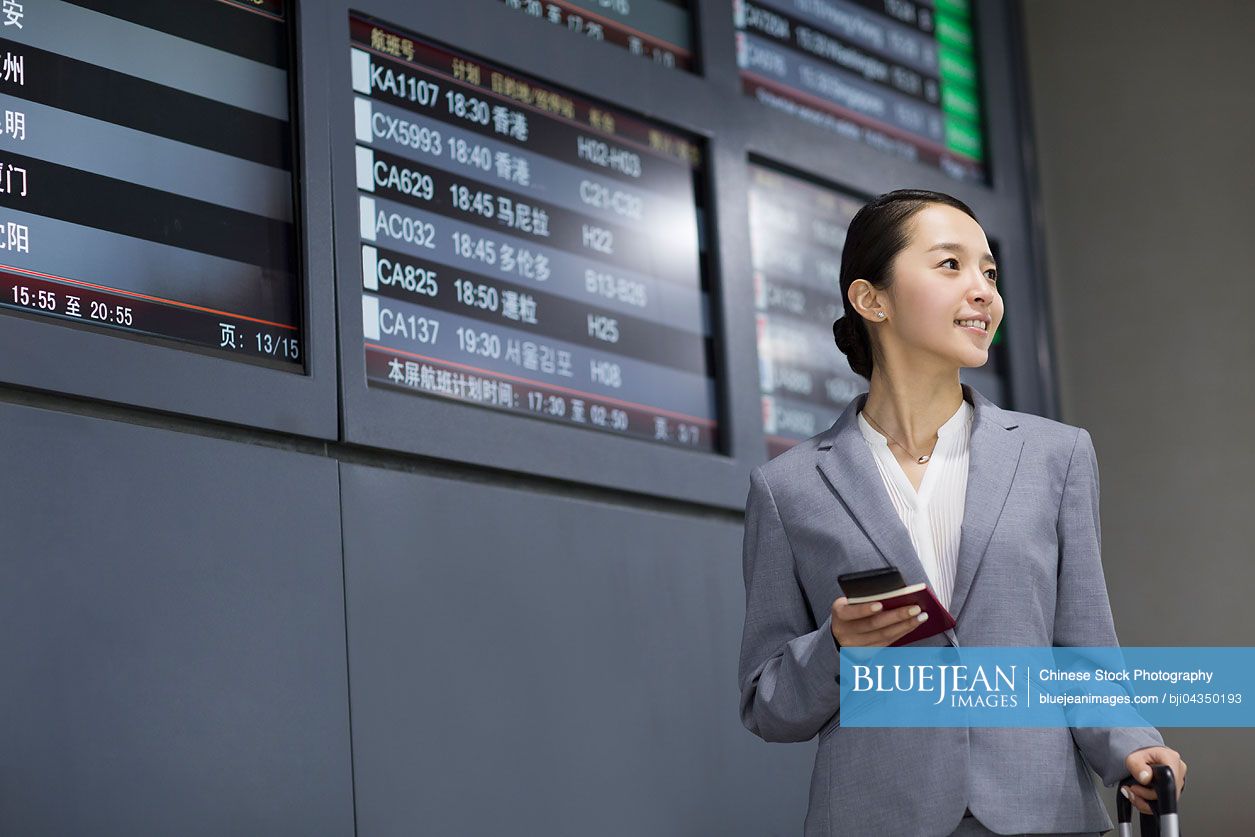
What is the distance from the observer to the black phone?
1.75m

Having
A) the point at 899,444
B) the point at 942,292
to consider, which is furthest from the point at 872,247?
the point at 899,444

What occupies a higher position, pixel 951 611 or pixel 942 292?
pixel 942 292

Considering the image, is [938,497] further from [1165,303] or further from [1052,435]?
[1165,303]

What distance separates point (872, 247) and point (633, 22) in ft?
4.62

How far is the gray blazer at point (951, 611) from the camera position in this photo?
1937mm

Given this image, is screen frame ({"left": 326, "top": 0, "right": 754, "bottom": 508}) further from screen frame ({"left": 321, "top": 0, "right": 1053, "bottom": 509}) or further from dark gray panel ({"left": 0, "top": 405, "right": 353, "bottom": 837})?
dark gray panel ({"left": 0, "top": 405, "right": 353, "bottom": 837})

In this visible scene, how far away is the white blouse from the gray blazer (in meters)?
0.03

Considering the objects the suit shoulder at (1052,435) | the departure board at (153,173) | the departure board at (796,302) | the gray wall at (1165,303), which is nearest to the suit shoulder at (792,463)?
the suit shoulder at (1052,435)

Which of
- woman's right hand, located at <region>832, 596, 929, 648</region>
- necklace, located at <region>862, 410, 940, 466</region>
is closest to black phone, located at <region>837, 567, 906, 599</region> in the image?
woman's right hand, located at <region>832, 596, 929, 648</region>

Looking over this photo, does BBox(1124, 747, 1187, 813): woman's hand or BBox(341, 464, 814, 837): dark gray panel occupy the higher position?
BBox(341, 464, 814, 837): dark gray panel

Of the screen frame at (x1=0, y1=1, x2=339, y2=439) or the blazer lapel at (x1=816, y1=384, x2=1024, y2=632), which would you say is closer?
the blazer lapel at (x1=816, y1=384, x2=1024, y2=632)

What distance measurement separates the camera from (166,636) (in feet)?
7.86

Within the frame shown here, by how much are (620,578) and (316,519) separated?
0.64 metres

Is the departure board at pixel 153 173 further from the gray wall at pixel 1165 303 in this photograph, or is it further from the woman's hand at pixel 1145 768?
the gray wall at pixel 1165 303
